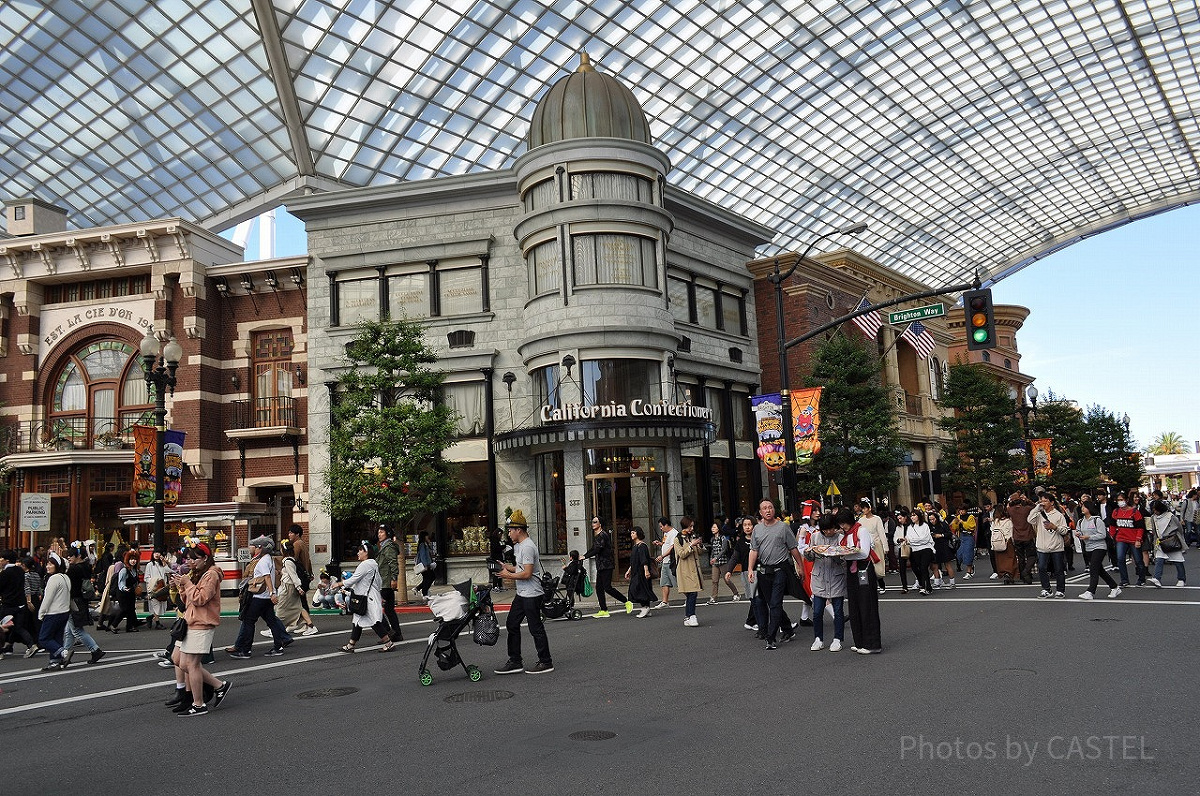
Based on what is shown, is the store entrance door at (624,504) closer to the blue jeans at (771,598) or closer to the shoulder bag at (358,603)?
the shoulder bag at (358,603)

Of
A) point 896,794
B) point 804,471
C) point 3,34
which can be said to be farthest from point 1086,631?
point 3,34

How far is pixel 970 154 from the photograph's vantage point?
189 feet

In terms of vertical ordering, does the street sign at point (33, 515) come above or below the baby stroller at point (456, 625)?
above

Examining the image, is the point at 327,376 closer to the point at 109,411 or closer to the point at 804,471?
the point at 109,411

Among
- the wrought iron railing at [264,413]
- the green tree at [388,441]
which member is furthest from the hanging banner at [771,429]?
the wrought iron railing at [264,413]

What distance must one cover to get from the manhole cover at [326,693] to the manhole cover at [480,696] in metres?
1.43

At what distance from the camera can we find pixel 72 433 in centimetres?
3372

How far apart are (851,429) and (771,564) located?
22.1m

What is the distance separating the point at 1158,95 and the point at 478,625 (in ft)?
200

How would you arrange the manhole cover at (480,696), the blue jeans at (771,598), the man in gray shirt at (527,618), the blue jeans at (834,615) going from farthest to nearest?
the blue jeans at (771,598) < the blue jeans at (834,615) < the man in gray shirt at (527,618) < the manhole cover at (480,696)

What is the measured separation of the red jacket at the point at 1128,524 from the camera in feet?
57.2

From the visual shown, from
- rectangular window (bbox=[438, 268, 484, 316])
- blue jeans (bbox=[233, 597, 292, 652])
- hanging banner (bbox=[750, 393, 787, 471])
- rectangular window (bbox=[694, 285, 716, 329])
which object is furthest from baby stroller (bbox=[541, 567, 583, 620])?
rectangular window (bbox=[694, 285, 716, 329])

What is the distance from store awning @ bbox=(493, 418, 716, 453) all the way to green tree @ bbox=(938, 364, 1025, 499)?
20691 mm

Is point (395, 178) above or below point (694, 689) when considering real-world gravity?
above
